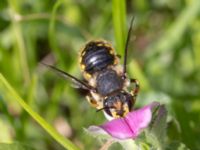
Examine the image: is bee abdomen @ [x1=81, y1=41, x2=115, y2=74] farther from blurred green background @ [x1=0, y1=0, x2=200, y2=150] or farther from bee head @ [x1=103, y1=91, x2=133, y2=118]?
blurred green background @ [x1=0, y1=0, x2=200, y2=150]

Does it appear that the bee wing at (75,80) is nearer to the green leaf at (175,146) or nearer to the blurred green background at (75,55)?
the green leaf at (175,146)

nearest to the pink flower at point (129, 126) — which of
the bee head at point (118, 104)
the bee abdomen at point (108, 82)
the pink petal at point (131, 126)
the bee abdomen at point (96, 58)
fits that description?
the pink petal at point (131, 126)

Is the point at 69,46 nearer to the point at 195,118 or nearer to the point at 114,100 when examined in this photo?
the point at 195,118

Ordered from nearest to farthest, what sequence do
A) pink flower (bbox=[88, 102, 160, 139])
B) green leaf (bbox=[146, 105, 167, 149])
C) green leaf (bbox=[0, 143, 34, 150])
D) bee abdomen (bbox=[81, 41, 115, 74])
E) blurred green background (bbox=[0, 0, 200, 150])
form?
1. pink flower (bbox=[88, 102, 160, 139])
2. green leaf (bbox=[146, 105, 167, 149])
3. green leaf (bbox=[0, 143, 34, 150])
4. bee abdomen (bbox=[81, 41, 115, 74])
5. blurred green background (bbox=[0, 0, 200, 150])

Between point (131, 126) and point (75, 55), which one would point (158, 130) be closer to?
point (131, 126)

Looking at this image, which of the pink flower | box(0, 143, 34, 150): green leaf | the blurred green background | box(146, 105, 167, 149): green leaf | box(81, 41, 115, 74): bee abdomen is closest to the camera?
the pink flower

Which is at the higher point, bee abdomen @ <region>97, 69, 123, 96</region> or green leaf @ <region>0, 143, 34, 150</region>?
bee abdomen @ <region>97, 69, 123, 96</region>

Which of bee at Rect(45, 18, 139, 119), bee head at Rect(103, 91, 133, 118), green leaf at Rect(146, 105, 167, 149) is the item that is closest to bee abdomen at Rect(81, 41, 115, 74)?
bee at Rect(45, 18, 139, 119)

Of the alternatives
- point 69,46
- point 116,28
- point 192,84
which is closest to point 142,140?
point 116,28
